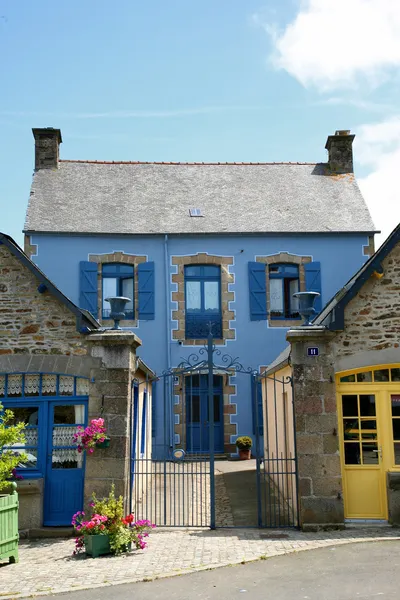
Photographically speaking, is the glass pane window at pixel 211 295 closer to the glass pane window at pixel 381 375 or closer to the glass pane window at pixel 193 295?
the glass pane window at pixel 193 295

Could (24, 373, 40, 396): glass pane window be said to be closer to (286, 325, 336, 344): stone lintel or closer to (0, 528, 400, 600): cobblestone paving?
(0, 528, 400, 600): cobblestone paving

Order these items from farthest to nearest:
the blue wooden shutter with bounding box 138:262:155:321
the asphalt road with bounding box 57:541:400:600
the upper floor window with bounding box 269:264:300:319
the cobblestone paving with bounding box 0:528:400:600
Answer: the upper floor window with bounding box 269:264:300:319 < the blue wooden shutter with bounding box 138:262:155:321 < the cobblestone paving with bounding box 0:528:400:600 < the asphalt road with bounding box 57:541:400:600

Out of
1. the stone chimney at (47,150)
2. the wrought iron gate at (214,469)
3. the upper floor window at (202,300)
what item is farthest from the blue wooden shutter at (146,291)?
the stone chimney at (47,150)

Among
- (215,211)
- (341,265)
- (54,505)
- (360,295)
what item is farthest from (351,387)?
(215,211)

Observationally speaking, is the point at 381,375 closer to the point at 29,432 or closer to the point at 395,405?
the point at 395,405

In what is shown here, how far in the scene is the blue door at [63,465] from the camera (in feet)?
28.4

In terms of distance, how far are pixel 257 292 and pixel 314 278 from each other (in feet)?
5.28

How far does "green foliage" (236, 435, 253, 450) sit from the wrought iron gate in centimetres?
44

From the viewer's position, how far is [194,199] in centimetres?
1886

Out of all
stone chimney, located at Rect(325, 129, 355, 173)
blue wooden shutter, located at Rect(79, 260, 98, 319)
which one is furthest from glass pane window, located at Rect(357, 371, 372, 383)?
stone chimney, located at Rect(325, 129, 355, 173)

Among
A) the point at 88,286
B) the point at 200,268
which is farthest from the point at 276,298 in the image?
the point at 88,286

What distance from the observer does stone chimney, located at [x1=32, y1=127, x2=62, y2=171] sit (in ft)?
63.3

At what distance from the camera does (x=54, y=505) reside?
869 centimetres

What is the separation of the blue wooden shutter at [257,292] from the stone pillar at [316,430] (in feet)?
27.5
